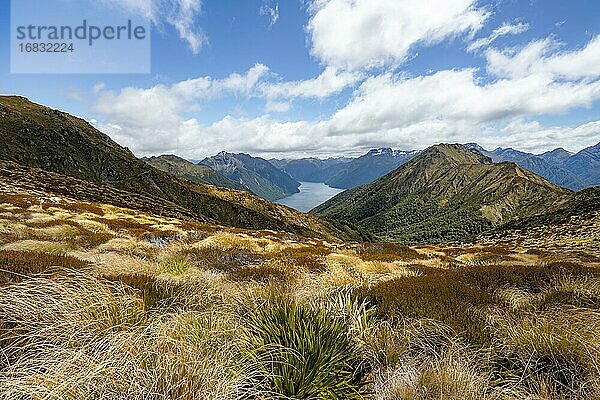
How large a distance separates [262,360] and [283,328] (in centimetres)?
50

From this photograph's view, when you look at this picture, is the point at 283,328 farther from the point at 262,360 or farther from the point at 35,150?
the point at 35,150

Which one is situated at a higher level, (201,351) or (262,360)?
(201,351)

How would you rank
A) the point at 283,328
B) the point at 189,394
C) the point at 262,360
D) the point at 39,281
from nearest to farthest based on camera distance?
the point at 189,394 < the point at 262,360 < the point at 283,328 < the point at 39,281

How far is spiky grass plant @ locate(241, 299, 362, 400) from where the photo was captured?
3.64 meters

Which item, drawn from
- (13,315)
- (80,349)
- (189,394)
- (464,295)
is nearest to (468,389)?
(189,394)

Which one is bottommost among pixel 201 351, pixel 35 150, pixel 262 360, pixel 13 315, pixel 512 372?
pixel 512 372

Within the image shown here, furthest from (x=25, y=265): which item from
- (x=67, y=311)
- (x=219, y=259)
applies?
(x=219, y=259)

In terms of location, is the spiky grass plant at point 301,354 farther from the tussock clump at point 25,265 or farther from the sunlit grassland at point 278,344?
the tussock clump at point 25,265

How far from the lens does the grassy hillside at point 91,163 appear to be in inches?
5536

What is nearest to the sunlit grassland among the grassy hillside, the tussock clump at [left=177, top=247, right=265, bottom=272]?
the tussock clump at [left=177, top=247, right=265, bottom=272]

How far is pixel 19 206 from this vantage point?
28.4 metres

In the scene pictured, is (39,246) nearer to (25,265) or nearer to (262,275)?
(25,265)

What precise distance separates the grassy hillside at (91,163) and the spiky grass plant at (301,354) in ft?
449

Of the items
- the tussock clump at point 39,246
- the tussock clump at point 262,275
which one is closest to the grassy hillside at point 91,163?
the tussock clump at point 39,246
